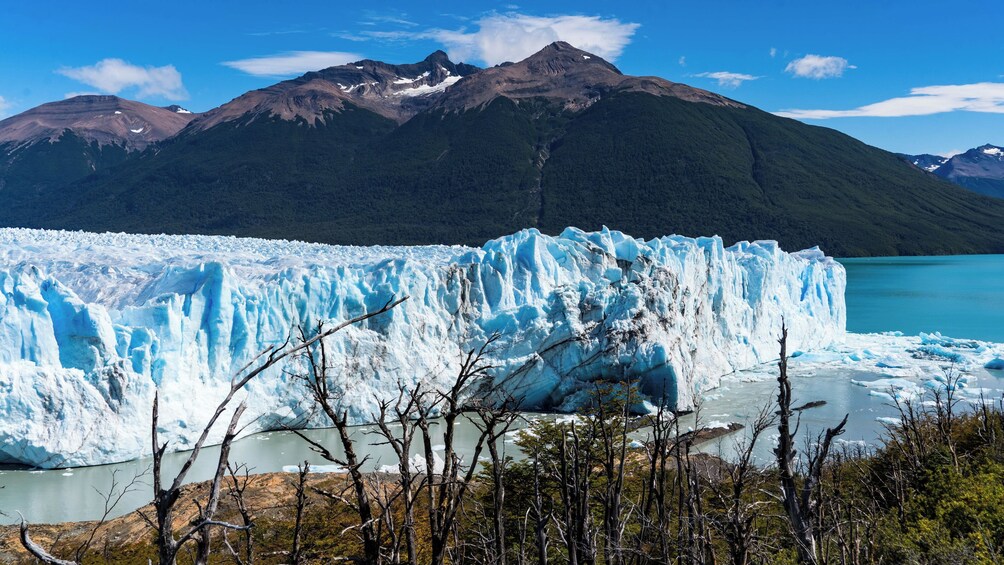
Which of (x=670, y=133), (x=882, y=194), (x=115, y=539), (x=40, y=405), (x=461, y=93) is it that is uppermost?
(x=461, y=93)

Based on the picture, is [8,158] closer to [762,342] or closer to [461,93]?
[461,93]

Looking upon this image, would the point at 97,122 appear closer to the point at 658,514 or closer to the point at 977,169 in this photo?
the point at 658,514

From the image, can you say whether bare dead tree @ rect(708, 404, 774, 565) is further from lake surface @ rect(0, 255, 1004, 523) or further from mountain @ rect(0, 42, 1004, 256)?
mountain @ rect(0, 42, 1004, 256)

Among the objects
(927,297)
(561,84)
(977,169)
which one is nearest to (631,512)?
(927,297)

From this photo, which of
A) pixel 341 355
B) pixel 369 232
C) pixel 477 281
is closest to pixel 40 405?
pixel 341 355

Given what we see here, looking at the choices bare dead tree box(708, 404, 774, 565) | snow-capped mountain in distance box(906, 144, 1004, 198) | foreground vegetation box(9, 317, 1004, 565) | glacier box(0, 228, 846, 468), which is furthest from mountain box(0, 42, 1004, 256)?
snow-capped mountain in distance box(906, 144, 1004, 198)

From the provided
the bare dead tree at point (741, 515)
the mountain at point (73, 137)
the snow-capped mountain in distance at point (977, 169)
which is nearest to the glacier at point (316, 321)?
the bare dead tree at point (741, 515)

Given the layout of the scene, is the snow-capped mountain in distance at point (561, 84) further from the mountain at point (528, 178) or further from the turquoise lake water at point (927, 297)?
the turquoise lake water at point (927, 297)
